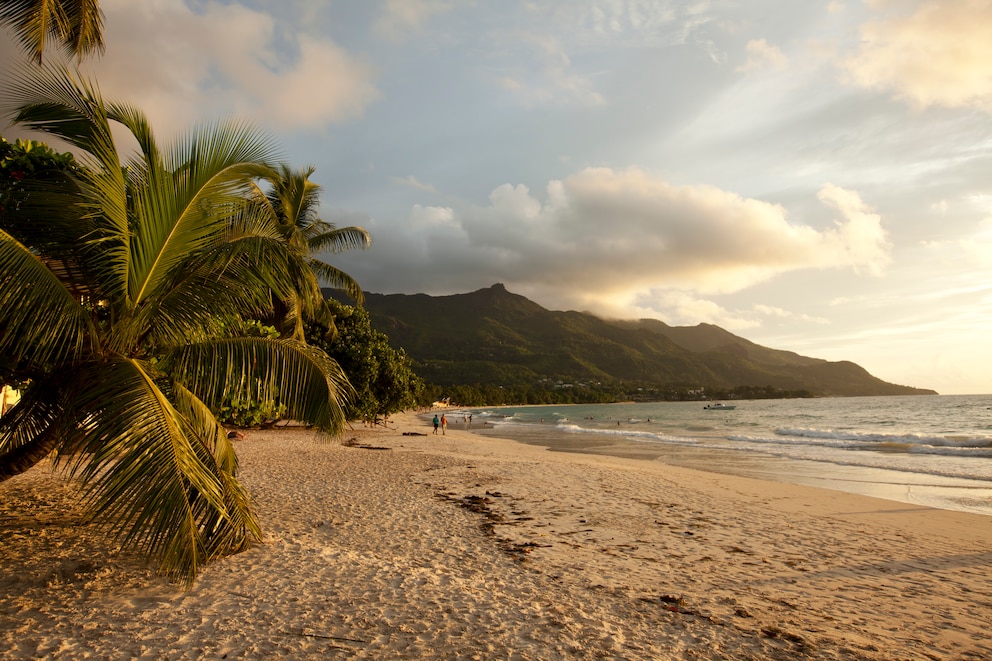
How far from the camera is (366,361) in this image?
23.3m

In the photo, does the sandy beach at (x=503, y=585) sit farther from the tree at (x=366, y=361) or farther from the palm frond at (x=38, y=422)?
the tree at (x=366, y=361)

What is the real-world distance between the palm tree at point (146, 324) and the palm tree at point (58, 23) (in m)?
4.34

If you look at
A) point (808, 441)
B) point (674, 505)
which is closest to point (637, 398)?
point (808, 441)

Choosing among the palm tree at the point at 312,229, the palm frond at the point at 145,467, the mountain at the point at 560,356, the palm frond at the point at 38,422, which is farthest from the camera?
the mountain at the point at 560,356

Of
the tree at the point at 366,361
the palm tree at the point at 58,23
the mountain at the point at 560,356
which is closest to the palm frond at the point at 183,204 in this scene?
the palm tree at the point at 58,23

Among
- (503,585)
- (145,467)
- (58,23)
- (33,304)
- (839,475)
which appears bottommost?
(839,475)

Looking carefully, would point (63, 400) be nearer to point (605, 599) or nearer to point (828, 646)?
point (605, 599)

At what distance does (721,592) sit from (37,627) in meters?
5.48

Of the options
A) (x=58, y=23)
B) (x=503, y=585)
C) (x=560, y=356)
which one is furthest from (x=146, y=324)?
(x=560, y=356)

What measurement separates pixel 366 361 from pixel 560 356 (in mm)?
133459

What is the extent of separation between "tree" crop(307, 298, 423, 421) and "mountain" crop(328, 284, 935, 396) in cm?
9681

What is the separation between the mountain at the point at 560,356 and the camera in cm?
14088

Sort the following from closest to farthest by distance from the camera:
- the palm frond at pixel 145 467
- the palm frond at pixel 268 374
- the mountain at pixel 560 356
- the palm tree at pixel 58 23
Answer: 1. the palm frond at pixel 145 467
2. the palm frond at pixel 268 374
3. the palm tree at pixel 58 23
4. the mountain at pixel 560 356

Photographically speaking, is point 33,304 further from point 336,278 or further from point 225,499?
point 336,278
